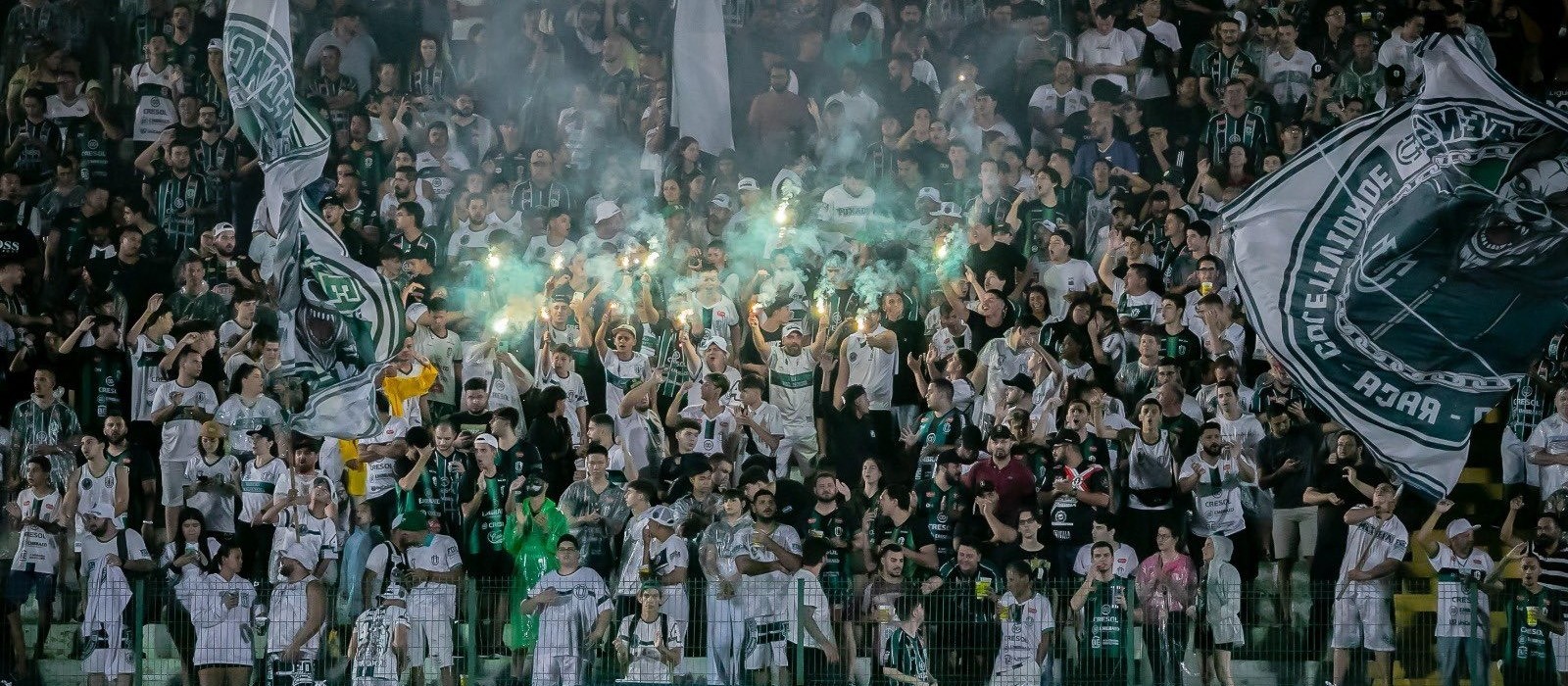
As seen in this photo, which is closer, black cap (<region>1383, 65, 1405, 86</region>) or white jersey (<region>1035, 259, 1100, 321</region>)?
white jersey (<region>1035, 259, 1100, 321</region>)

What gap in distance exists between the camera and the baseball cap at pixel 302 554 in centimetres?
1565

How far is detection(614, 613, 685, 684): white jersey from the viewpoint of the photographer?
14.1 meters

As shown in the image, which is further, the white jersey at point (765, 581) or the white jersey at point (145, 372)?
the white jersey at point (145, 372)

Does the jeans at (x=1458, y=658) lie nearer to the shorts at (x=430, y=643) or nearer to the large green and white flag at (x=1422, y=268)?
the large green and white flag at (x=1422, y=268)

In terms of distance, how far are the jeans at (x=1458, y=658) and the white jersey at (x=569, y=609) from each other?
570cm

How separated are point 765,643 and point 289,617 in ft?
11.1

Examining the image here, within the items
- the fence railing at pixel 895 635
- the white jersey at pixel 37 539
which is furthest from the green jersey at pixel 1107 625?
the white jersey at pixel 37 539

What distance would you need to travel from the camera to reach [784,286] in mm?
17781

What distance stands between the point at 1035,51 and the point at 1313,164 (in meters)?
6.77

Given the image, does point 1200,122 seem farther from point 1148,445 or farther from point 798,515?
point 798,515

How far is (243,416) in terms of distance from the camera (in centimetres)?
1702

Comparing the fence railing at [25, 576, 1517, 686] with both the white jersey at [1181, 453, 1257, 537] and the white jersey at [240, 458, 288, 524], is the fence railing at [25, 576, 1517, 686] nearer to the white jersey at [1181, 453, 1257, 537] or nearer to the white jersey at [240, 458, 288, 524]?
the white jersey at [1181, 453, 1257, 537]

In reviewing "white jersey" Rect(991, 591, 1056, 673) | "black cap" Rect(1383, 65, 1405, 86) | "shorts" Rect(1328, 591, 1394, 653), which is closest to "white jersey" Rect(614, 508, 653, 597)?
"white jersey" Rect(991, 591, 1056, 673)

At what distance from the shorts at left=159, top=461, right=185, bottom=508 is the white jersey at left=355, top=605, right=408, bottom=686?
3.09m
